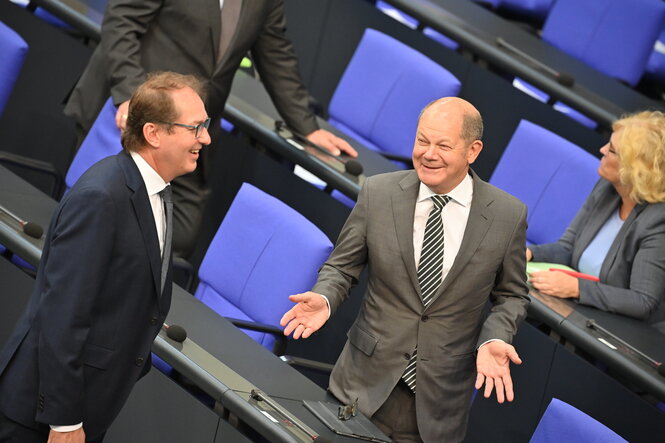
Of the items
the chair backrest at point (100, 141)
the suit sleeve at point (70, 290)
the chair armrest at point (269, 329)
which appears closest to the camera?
the suit sleeve at point (70, 290)

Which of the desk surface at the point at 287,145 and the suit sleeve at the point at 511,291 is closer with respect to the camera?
the suit sleeve at the point at 511,291

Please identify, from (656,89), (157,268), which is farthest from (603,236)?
(656,89)

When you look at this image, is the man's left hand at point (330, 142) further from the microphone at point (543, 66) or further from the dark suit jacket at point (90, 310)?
the dark suit jacket at point (90, 310)

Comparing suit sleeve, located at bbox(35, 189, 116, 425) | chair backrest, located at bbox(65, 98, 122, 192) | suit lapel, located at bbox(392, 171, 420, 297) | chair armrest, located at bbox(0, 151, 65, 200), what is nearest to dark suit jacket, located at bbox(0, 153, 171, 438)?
suit sleeve, located at bbox(35, 189, 116, 425)

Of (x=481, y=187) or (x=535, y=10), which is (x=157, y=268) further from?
(x=535, y=10)

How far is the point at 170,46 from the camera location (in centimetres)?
391

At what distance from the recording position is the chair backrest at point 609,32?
18.5 ft

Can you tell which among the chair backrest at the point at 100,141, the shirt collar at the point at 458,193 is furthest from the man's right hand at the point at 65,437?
the chair backrest at the point at 100,141

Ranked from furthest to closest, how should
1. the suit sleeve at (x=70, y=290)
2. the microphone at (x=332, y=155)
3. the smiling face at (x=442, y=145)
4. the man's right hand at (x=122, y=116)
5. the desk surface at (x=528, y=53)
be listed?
the desk surface at (x=528, y=53)
the microphone at (x=332, y=155)
the man's right hand at (x=122, y=116)
the smiling face at (x=442, y=145)
the suit sleeve at (x=70, y=290)

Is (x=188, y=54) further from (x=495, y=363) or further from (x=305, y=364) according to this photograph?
(x=495, y=363)

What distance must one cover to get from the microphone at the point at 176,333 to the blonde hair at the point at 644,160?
5.35 feet

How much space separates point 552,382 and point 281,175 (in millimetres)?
1414

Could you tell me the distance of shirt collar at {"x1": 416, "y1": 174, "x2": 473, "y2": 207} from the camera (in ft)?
9.91

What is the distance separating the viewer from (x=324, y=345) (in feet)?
13.7
